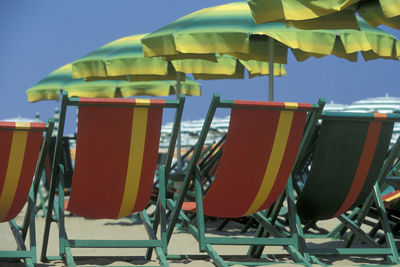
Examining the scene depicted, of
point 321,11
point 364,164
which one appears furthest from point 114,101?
point 321,11

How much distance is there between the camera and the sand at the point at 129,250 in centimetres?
342

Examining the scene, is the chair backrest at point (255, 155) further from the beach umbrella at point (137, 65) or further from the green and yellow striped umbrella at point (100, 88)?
the green and yellow striped umbrella at point (100, 88)

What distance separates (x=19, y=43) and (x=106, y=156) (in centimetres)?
7393

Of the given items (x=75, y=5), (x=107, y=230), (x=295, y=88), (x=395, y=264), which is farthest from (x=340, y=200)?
(x=75, y=5)

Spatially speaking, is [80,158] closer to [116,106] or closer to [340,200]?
[116,106]

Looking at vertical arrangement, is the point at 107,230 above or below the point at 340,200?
below

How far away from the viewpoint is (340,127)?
3.18 metres

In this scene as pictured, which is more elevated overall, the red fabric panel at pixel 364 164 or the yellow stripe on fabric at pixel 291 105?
the yellow stripe on fabric at pixel 291 105

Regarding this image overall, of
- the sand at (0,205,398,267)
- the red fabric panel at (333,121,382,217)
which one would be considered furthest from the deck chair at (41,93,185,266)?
the red fabric panel at (333,121,382,217)

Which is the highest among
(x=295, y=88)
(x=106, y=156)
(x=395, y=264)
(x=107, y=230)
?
(x=106, y=156)

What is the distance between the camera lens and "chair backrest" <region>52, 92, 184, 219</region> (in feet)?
9.61

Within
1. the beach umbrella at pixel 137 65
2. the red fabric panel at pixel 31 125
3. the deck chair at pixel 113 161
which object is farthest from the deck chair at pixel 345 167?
the beach umbrella at pixel 137 65

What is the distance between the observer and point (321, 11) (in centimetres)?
418

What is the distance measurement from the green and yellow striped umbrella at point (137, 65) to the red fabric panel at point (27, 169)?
484 cm
